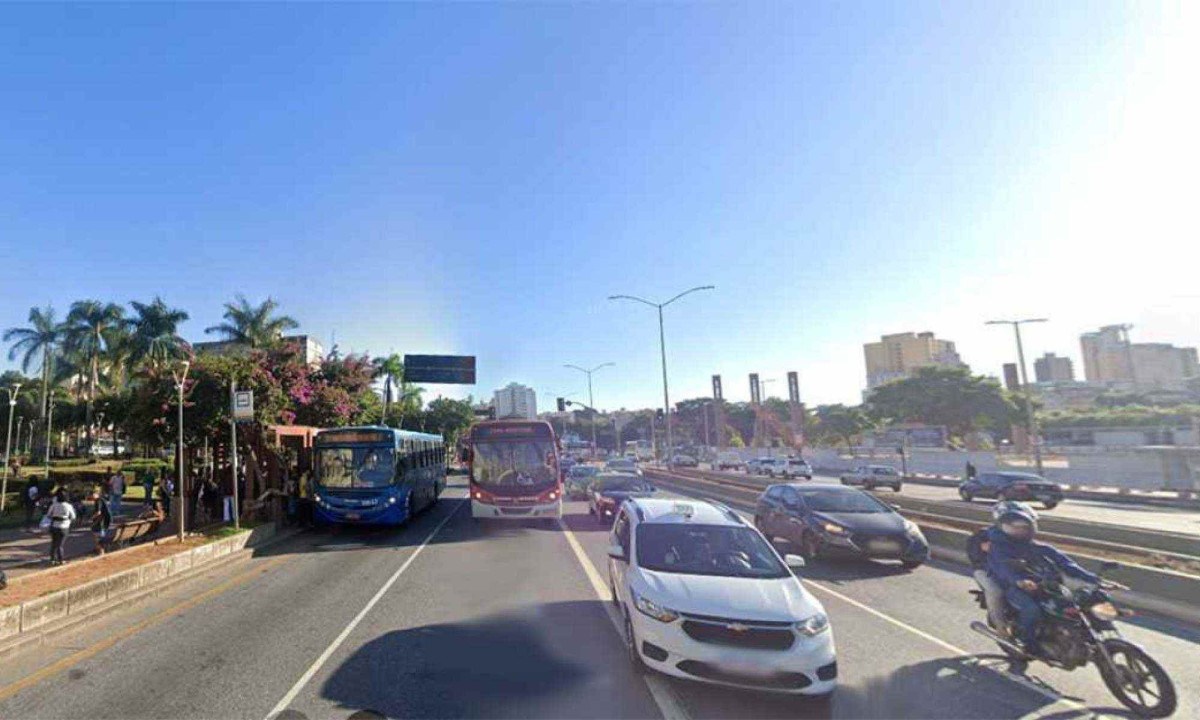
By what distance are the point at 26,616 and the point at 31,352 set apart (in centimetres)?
6260

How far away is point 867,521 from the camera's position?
11.6 metres

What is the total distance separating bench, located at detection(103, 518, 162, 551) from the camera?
1356 cm

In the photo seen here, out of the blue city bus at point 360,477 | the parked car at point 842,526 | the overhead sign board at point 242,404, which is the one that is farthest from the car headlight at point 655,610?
the overhead sign board at point 242,404

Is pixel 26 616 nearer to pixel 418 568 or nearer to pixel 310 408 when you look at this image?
pixel 418 568

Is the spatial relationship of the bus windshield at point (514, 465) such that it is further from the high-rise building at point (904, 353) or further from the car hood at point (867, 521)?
the high-rise building at point (904, 353)

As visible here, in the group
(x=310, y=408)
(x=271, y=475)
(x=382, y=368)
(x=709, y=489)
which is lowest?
(x=709, y=489)

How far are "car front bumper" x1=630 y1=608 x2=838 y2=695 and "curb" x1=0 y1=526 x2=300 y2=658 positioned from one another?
25.3 feet

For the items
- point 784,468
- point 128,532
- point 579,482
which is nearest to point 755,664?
point 128,532

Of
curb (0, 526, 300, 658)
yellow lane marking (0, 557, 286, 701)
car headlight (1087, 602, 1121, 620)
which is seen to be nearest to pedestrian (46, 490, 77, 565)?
curb (0, 526, 300, 658)

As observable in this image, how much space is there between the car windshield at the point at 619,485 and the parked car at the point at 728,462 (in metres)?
40.5

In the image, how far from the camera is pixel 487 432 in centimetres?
1775

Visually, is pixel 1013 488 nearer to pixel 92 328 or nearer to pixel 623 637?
pixel 623 637

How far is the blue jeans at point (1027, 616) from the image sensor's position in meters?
5.97

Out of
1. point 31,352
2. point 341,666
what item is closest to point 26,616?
point 341,666
